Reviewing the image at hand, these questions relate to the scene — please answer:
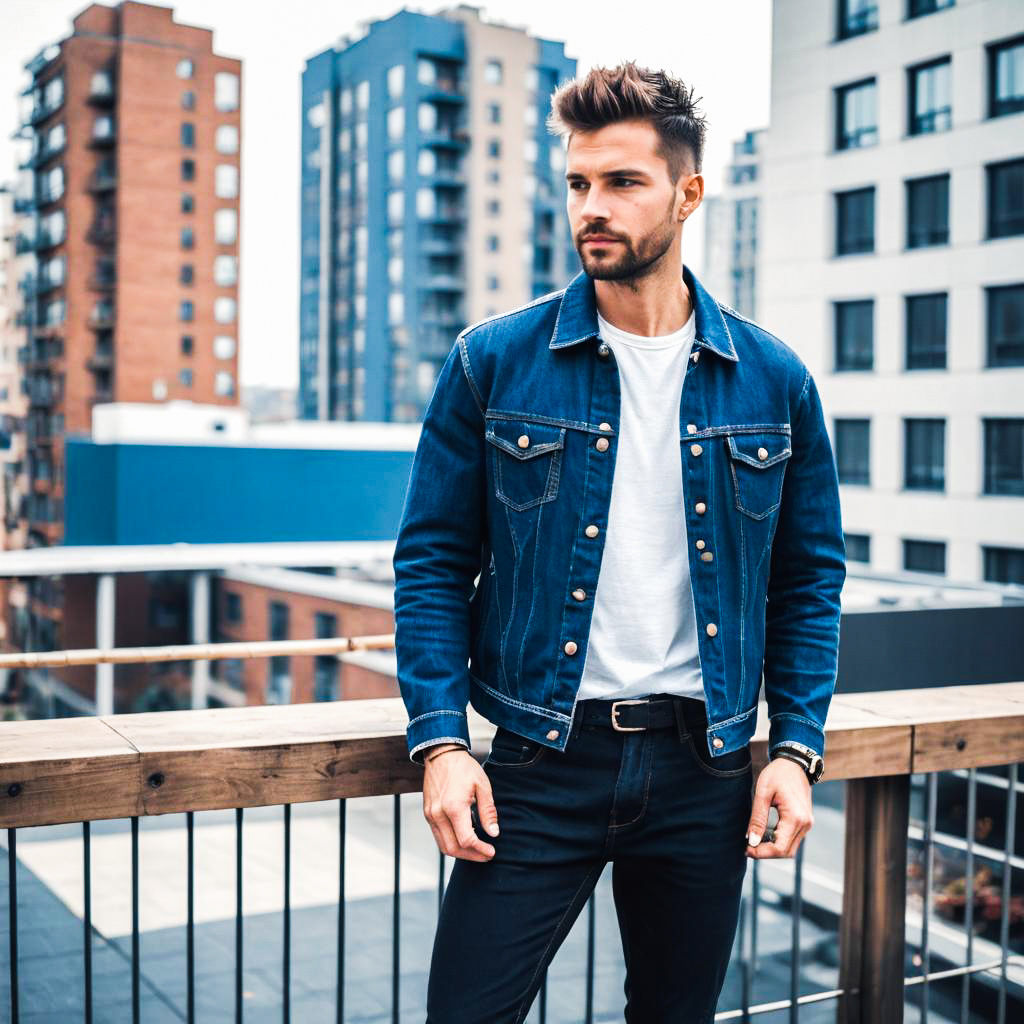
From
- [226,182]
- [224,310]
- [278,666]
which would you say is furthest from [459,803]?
[226,182]

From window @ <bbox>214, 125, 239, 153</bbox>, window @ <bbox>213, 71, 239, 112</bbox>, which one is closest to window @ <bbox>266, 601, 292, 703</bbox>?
window @ <bbox>214, 125, 239, 153</bbox>

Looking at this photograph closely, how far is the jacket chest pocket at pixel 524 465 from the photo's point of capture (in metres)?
1.67

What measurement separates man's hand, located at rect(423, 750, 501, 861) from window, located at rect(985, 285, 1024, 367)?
24491 millimetres

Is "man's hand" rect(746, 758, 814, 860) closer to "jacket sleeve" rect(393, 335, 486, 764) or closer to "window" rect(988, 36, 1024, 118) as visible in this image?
"jacket sleeve" rect(393, 335, 486, 764)

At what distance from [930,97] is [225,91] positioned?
138ft

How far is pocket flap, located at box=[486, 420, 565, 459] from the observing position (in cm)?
167

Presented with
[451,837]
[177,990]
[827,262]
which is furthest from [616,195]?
[827,262]

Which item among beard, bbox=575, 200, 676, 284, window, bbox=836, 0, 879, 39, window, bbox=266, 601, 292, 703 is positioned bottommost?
window, bbox=266, 601, 292, 703

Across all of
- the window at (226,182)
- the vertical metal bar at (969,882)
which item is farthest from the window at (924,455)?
the window at (226,182)

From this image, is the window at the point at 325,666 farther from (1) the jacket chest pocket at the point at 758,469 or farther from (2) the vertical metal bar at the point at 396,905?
(1) the jacket chest pocket at the point at 758,469

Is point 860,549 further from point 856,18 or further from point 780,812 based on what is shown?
point 780,812

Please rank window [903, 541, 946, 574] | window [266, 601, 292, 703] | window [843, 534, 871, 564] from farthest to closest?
window [266, 601, 292, 703] < window [843, 534, 871, 564] < window [903, 541, 946, 574]

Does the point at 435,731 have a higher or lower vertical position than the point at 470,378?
lower

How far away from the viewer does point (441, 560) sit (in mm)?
1664
